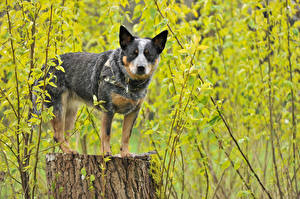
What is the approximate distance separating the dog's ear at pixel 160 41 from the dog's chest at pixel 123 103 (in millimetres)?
550

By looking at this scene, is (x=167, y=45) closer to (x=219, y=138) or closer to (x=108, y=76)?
(x=108, y=76)

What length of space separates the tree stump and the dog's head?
88 cm

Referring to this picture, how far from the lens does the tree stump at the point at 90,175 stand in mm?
3619

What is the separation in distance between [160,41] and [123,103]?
0.71m

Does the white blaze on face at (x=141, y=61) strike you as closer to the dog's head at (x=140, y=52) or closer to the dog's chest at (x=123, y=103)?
the dog's head at (x=140, y=52)

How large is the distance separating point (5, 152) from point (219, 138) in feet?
7.00

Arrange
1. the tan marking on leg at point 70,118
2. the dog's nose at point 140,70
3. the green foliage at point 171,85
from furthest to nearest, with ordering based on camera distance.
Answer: the tan marking on leg at point 70,118 → the dog's nose at point 140,70 → the green foliage at point 171,85

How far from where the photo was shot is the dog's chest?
12.1 ft

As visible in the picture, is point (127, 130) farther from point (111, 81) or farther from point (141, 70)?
point (141, 70)

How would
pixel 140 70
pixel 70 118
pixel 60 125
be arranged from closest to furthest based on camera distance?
1. pixel 140 70
2. pixel 60 125
3. pixel 70 118

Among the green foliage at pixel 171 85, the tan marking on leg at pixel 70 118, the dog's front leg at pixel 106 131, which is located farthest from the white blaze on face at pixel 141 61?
the tan marking on leg at pixel 70 118

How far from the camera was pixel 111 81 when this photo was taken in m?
3.63

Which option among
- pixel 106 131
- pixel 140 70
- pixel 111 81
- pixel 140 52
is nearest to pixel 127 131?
pixel 106 131

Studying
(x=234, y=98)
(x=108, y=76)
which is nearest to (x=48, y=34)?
(x=108, y=76)
